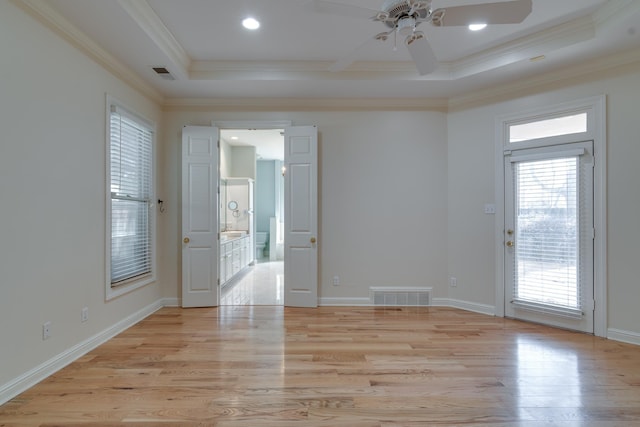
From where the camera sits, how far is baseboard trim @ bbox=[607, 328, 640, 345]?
3.11m

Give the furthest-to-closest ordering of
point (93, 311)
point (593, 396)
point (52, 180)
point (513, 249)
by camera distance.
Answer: point (513, 249) → point (93, 311) → point (52, 180) → point (593, 396)

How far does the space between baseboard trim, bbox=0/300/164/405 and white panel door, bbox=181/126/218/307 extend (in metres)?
0.77

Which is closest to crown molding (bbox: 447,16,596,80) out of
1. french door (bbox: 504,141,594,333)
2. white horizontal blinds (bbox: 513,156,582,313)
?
french door (bbox: 504,141,594,333)

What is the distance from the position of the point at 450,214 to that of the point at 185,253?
3.72 meters

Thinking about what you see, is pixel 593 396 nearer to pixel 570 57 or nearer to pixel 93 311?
pixel 570 57

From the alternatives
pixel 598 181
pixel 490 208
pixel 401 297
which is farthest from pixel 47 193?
pixel 598 181

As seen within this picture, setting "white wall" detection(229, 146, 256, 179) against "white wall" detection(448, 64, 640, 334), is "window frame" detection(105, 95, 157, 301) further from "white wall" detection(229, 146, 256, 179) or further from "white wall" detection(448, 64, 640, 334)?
"white wall" detection(448, 64, 640, 334)

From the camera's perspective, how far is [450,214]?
4.41m

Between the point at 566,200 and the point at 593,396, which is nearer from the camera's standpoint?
the point at 593,396

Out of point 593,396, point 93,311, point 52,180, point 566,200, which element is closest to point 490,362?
point 593,396

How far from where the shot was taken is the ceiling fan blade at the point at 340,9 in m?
1.95

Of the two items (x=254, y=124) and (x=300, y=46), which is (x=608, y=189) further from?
(x=254, y=124)

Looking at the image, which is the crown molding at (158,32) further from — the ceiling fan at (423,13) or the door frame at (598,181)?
the door frame at (598,181)

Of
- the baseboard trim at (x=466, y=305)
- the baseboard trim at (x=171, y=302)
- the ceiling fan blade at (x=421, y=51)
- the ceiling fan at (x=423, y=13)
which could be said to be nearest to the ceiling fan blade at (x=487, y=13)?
the ceiling fan at (x=423, y=13)
